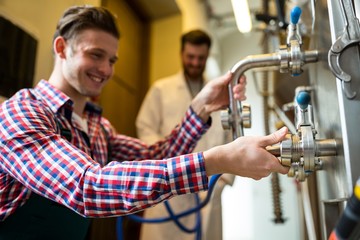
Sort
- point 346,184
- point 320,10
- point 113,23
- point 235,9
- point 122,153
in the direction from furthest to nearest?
point 235,9 → point 122,153 → point 113,23 → point 320,10 → point 346,184

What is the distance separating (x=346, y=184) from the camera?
447 millimetres

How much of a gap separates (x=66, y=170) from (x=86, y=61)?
35 centimetres

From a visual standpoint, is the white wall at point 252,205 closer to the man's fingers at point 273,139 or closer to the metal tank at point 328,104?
the metal tank at point 328,104

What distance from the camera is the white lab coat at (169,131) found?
0.92m

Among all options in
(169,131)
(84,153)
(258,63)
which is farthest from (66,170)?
(169,131)

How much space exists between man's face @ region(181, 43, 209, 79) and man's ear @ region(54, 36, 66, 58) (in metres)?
0.77

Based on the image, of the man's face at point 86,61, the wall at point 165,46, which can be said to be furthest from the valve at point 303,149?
the wall at point 165,46

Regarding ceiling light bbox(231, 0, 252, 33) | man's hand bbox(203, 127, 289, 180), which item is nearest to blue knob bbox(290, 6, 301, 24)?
man's hand bbox(203, 127, 289, 180)

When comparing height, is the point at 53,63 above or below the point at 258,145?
above

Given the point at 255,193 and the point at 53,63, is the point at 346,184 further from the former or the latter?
the point at 255,193

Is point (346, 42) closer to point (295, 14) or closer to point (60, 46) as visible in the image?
point (295, 14)

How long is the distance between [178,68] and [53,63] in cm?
119

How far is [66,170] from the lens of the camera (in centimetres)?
51

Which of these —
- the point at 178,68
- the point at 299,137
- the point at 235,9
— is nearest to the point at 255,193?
the point at 178,68
